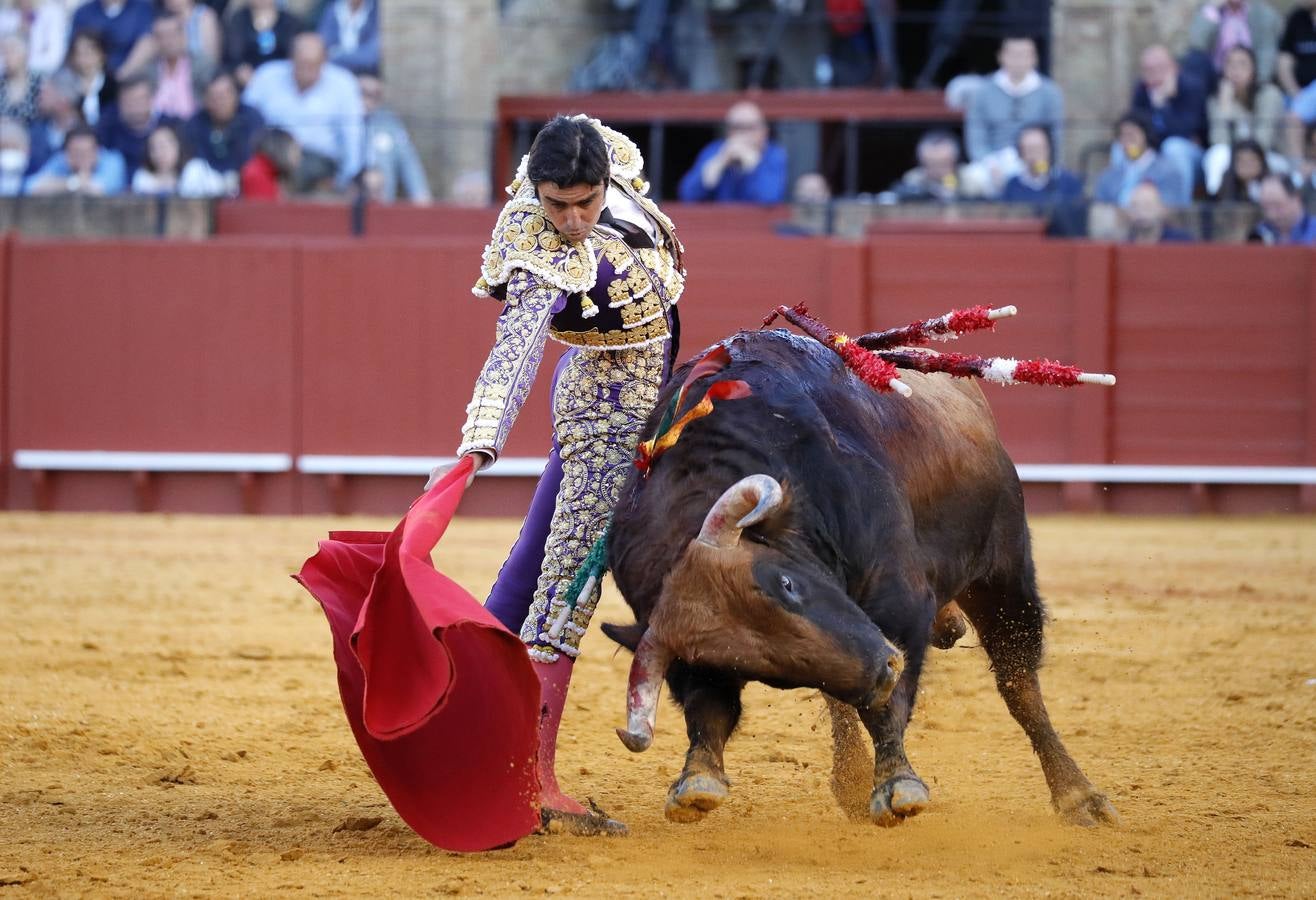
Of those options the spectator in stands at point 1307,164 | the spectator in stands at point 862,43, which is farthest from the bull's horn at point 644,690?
the spectator in stands at point 862,43

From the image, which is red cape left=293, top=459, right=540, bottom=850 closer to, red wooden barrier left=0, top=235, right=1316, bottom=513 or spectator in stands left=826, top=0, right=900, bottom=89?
red wooden barrier left=0, top=235, right=1316, bottom=513

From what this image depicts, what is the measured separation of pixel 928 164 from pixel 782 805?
252 inches

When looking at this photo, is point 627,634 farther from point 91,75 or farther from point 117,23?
point 117,23

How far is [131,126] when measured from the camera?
388 inches

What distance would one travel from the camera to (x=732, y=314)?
29.2 ft

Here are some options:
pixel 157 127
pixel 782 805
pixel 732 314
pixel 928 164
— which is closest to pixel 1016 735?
pixel 782 805

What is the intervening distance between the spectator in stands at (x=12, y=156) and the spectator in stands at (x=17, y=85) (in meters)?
0.18

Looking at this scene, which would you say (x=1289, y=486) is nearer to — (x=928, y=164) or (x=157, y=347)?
(x=928, y=164)

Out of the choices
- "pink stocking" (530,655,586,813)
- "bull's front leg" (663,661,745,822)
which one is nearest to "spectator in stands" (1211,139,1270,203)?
"pink stocking" (530,655,586,813)

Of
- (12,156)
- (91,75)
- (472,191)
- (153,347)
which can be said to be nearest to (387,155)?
(472,191)

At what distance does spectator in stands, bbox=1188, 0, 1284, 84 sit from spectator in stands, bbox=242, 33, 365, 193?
4506 mm

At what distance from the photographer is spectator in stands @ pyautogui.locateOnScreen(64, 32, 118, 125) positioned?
1026cm

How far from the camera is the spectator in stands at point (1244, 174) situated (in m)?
8.85

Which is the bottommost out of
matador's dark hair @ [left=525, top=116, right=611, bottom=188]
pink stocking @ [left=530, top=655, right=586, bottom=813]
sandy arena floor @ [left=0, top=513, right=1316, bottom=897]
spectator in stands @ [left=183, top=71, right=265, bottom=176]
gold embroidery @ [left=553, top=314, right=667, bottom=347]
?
sandy arena floor @ [left=0, top=513, right=1316, bottom=897]
